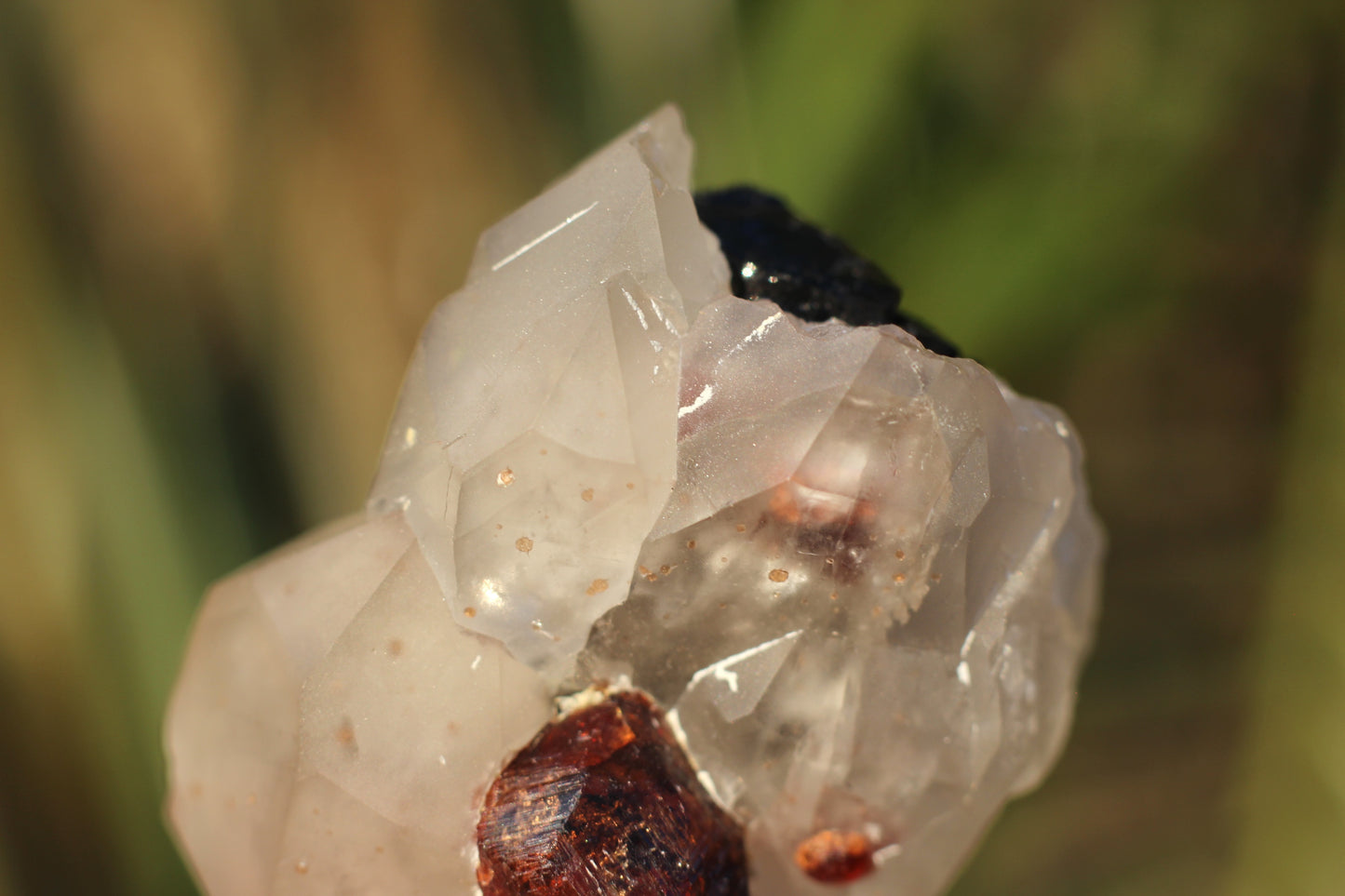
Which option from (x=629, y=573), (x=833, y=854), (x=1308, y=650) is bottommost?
(x=1308, y=650)

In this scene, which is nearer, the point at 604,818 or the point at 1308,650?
the point at 604,818

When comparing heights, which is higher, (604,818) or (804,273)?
(804,273)

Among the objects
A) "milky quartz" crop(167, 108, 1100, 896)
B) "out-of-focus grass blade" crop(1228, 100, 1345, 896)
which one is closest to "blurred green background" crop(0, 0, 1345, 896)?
"out-of-focus grass blade" crop(1228, 100, 1345, 896)

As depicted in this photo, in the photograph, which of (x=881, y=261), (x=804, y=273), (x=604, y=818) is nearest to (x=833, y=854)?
(x=604, y=818)

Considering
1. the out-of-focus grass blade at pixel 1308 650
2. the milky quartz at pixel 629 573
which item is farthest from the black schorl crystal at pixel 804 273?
the out-of-focus grass blade at pixel 1308 650

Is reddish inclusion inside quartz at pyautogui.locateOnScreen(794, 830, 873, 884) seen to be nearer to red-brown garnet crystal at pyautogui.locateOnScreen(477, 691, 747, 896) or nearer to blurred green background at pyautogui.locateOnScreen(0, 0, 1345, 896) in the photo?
red-brown garnet crystal at pyautogui.locateOnScreen(477, 691, 747, 896)

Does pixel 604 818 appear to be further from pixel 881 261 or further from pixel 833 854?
pixel 881 261
